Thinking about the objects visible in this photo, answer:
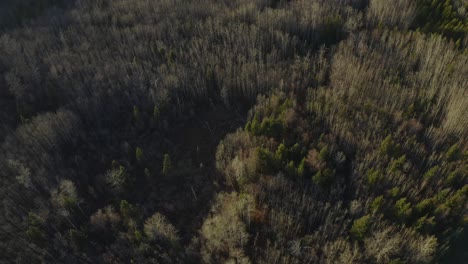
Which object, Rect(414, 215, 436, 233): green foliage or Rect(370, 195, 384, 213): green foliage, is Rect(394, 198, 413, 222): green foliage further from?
Rect(370, 195, 384, 213): green foliage

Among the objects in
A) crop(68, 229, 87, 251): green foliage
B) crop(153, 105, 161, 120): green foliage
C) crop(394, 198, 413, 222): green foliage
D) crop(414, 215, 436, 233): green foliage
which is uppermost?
crop(153, 105, 161, 120): green foliage

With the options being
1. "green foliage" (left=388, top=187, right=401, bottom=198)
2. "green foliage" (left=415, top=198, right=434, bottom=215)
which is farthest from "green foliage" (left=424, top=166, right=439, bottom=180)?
"green foliage" (left=388, top=187, right=401, bottom=198)

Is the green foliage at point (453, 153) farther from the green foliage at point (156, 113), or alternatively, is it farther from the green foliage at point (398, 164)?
the green foliage at point (156, 113)

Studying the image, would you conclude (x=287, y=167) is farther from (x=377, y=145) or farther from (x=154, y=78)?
(x=154, y=78)

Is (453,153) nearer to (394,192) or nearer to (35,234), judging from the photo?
(394,192)

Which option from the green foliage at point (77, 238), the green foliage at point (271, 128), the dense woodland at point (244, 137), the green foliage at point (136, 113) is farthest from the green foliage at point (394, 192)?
the green foliage at point (77, 238)

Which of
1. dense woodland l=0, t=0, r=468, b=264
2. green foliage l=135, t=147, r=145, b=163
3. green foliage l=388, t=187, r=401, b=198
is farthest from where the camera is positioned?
green foliage l=135, t=147, r=145, b=163
